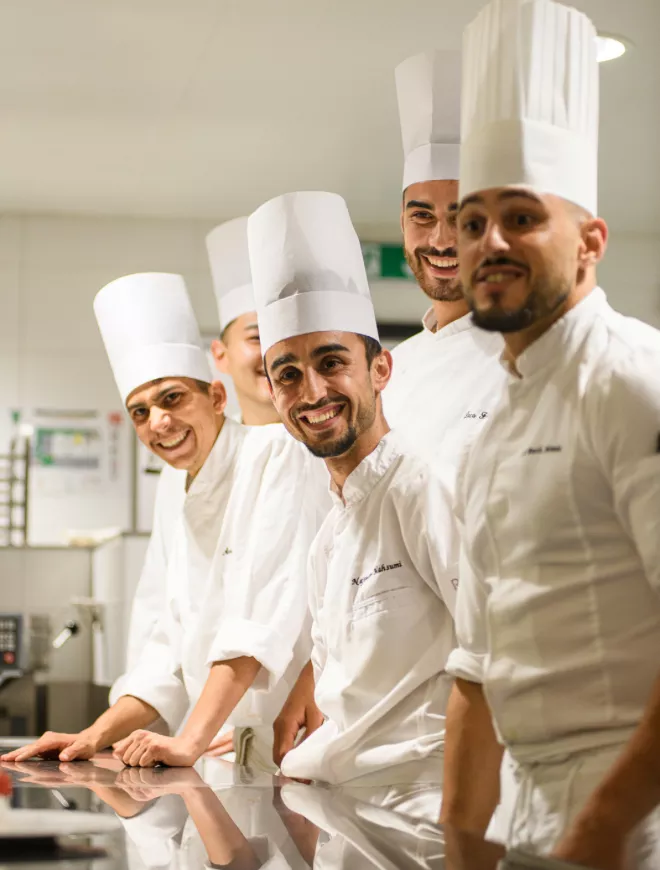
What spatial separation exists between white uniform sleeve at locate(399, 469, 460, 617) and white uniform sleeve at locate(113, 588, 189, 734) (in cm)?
78

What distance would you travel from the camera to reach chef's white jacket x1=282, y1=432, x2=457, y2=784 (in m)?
1.56

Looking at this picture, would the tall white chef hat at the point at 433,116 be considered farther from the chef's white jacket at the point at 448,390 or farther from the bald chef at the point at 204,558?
the bald chef at the point at 204,558

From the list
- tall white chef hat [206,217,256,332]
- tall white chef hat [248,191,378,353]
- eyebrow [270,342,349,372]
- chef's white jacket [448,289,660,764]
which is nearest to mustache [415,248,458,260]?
tall white chef hat [248,191,378,353]

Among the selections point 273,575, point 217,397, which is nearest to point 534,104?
point 273,575

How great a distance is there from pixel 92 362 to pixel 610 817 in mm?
4683

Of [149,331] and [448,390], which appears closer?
[448,390]

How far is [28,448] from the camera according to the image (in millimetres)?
5316

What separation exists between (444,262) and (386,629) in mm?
639

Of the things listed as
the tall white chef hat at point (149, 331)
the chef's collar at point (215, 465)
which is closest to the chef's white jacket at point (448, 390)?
the chef's collar at point (215, 465)

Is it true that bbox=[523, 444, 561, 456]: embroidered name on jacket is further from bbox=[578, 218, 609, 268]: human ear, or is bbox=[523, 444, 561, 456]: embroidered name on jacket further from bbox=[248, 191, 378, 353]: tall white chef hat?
bbox=[248, 191, 378, 353]: tall white chef hat

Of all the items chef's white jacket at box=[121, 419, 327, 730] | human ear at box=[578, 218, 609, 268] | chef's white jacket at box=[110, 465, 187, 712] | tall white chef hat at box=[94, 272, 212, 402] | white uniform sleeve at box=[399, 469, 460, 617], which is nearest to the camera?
human ear at box=[578, 218, 609, 268]

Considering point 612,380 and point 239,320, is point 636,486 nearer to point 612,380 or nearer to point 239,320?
point 612,380

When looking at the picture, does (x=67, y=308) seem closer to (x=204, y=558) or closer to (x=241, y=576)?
(x=204, y=558)

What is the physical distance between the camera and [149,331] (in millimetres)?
2473
